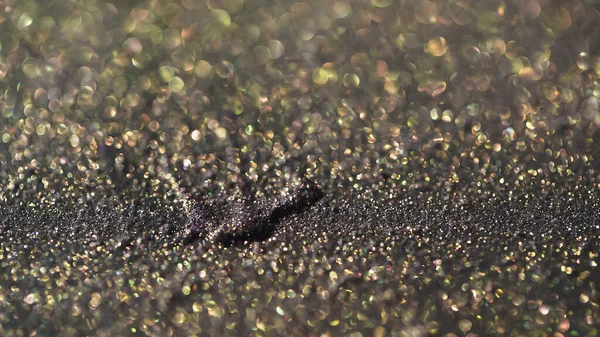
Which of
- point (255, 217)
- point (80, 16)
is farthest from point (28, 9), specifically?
point (255, 217)

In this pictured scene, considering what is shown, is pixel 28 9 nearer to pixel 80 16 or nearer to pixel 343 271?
pixel 80 16

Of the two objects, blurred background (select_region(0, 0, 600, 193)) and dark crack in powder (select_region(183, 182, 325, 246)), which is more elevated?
blurred background (select_region(0, 0, 600, 193))

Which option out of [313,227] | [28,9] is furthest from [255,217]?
[28,9]

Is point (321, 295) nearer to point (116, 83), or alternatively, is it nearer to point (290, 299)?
point (290, 299)

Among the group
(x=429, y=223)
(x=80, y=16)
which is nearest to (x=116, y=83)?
(x=80, y=16)

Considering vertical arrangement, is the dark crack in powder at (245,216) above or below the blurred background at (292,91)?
below
